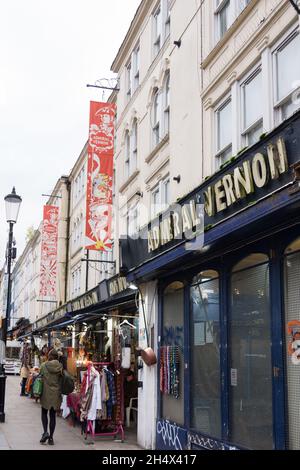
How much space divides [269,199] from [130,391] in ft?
33.2

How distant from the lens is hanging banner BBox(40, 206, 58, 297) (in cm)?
3166

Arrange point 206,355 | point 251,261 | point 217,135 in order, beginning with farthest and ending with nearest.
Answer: point 217,135
point 206,355
point 251,261

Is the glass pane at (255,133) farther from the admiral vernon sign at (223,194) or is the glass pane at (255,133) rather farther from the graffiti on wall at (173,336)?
the graffiti on wall at (173,336)

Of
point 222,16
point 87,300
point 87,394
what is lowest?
point 87,394

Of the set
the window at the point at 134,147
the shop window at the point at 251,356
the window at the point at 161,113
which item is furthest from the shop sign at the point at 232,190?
the window at the point at 134,147

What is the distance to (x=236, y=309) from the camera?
862cm

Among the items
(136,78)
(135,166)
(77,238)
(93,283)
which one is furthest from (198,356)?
(77,238)

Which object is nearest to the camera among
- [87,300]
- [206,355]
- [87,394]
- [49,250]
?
[206,355]

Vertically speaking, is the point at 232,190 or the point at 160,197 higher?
the point at 160,197

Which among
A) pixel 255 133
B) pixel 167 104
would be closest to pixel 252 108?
pixel 255 133

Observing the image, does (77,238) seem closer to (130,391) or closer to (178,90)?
(130,391)

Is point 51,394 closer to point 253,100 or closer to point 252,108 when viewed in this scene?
point 252,108

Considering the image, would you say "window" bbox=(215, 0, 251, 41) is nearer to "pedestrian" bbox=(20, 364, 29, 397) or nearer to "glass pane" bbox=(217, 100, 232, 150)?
"glass pane" bbox=(217, 100, 232, 150)

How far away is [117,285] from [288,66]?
319 inches
